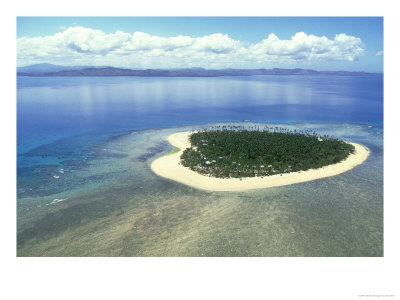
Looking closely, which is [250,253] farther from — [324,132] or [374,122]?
[374,122]

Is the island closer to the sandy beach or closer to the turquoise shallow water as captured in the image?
the sandy beach

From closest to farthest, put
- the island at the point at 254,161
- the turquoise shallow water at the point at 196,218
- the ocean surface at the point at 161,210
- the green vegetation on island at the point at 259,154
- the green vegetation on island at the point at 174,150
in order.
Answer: the turquoise shallow water at the point at 196,218
the ocean surface at the point at 161,210
the island at the point at 254,161
the green vegetation on island at the point at 259,154
the green vegetation on island at the point at 174,150

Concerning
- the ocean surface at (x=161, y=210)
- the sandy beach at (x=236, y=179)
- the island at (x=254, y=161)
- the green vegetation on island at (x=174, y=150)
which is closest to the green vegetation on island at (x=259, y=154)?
the island at (x=254, y=161)

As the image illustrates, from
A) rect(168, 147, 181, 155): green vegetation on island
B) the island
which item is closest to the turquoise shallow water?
the island

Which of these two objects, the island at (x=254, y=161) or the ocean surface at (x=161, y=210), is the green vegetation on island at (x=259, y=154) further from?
the ocean surface at (x=161, y=210)

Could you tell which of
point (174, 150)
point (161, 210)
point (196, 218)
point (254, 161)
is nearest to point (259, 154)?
point (254, 161)

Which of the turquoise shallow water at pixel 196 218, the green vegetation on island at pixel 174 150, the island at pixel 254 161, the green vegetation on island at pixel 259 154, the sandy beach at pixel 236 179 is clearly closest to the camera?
the turquoise shallow water at pixel 196 218

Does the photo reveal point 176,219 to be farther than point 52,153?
No

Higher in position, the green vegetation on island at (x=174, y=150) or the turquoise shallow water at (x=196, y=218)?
the green vegetation on island at (x=174, y=150)

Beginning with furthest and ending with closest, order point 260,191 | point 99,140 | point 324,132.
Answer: point 324,132 < point 99,140 < point 260,191
